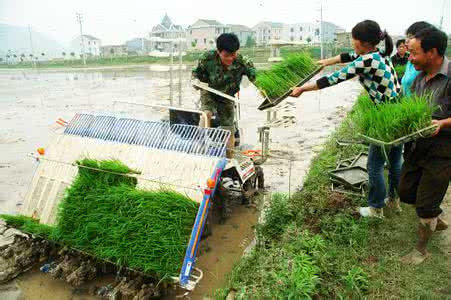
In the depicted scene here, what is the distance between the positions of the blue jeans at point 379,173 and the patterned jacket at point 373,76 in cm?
61

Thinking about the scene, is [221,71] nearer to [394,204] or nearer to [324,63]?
[324,63]

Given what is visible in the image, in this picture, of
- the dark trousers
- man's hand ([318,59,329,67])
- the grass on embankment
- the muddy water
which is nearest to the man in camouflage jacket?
the muddy water

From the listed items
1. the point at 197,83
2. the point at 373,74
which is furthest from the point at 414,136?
the point at 197,83

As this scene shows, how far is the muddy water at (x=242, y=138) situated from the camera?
14.3ft

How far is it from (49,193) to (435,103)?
14.3 feet

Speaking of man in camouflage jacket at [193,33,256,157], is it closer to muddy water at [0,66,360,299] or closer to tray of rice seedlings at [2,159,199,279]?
muddy water at [0,66,360,299]

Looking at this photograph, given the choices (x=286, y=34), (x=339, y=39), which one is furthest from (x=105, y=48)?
(x=339, y=39)

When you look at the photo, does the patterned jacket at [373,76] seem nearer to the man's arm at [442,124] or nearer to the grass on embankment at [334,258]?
the man's arm at [442,124]

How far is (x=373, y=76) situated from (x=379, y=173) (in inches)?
43.3

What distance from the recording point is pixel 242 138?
27.9 ft

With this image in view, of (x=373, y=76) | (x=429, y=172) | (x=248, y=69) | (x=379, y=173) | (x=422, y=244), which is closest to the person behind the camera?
(x=429, y=172)

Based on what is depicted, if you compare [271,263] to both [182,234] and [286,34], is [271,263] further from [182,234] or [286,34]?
[286,34]

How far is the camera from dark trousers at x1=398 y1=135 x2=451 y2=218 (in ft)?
10.6

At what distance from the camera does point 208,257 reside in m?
4.54
